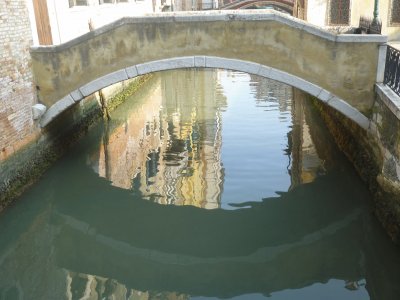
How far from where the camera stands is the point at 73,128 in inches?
389

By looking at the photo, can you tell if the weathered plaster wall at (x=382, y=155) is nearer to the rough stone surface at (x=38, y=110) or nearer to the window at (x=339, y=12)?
the rough stone surface at (x=38, y=110)

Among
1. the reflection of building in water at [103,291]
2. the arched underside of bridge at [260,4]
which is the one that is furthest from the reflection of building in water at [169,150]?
the arched underside of bridge at [260,4]

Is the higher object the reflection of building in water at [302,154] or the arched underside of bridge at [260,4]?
the arched underside of bridge at [260,4]

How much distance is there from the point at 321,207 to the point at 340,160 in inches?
68.0

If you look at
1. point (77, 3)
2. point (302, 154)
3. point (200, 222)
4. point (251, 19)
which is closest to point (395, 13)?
point (302, 154)

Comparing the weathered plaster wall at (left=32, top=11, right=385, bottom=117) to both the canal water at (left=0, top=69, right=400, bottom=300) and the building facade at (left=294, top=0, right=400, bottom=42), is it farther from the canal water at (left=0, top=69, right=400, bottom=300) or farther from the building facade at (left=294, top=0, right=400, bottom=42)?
the building facade at (left=294, top=0, right=400, bottom=42)

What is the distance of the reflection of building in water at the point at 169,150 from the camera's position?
8070 mm

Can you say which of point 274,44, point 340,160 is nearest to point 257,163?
point 340,160

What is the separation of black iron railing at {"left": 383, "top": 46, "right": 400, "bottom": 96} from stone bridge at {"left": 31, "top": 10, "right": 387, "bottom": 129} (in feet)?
0.38

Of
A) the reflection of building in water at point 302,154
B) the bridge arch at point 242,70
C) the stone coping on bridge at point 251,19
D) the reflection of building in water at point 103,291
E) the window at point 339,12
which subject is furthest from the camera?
the window at point 339,12

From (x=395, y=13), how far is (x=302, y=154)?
26.0ft

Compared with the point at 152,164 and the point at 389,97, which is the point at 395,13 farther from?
the point at 152,164

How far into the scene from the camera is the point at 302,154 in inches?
366

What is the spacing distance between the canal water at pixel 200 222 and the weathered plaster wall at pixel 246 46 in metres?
1.69
